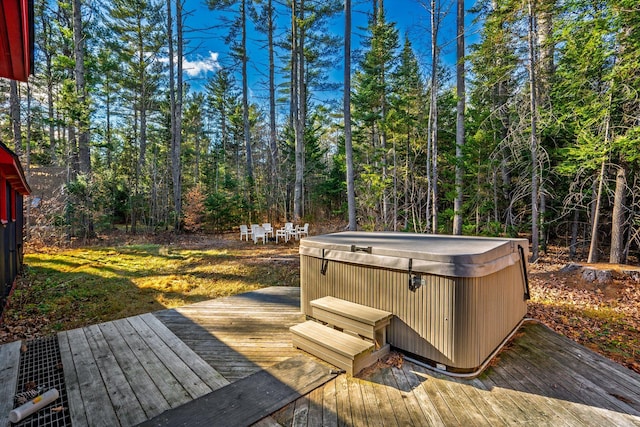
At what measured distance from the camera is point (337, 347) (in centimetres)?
Result: 216

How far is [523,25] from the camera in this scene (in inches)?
262

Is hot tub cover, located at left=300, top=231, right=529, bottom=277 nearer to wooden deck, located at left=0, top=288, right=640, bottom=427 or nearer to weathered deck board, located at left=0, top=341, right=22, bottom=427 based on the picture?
wooden deck, located at left=0, top=288, right=640, bottom=427

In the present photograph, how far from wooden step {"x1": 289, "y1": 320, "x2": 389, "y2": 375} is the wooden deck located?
0.26ft

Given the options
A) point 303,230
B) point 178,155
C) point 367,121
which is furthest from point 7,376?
point 367,121

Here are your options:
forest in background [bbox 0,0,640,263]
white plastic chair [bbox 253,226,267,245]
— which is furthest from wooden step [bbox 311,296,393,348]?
white plastic chair [bbox 253,226,267,245]

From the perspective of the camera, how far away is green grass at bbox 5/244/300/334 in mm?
3849

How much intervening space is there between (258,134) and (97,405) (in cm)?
1624

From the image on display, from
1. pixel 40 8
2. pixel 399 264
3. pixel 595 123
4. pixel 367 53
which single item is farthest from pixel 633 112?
pixel 40 8

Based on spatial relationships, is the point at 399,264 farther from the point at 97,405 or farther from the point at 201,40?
the point at 201,40

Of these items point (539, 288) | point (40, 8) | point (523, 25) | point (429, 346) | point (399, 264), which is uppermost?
point (40, 8)

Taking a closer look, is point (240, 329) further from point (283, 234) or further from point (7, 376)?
point (283, 234)

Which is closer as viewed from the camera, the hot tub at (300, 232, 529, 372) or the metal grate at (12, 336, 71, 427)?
the metal grate at (12, 336, 71, 427)

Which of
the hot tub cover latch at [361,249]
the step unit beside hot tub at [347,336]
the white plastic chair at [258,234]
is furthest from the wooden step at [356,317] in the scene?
the white plastic chair at [258,234]

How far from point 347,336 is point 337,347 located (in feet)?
0.63
